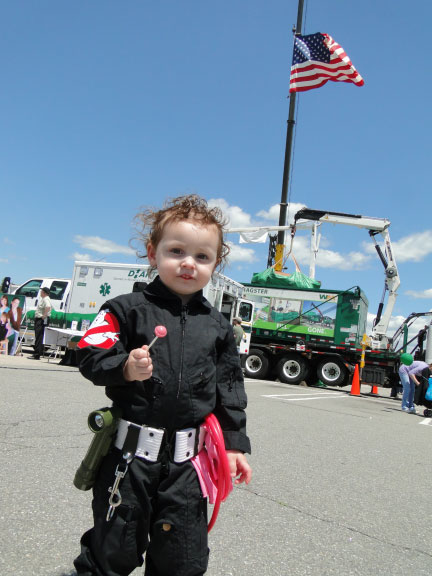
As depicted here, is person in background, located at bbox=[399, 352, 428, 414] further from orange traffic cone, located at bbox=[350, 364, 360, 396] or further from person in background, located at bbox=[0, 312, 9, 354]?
person in background, located at bbox=[0, 312, 9, 354]

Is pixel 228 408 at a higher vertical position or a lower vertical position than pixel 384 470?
higher

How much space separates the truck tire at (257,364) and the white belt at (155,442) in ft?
52.4

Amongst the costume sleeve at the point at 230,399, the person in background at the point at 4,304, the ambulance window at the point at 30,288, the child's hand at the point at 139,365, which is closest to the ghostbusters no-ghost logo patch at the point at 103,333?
the child's hand at the point at 139,365

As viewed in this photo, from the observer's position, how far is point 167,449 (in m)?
1.75

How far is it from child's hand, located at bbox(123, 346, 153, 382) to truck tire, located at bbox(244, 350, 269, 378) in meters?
16.2

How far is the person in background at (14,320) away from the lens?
12922 millimetres

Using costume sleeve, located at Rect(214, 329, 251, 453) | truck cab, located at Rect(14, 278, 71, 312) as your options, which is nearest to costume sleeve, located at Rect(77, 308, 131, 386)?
costume sleeve, located at Rect(214, 329, 251, 453)

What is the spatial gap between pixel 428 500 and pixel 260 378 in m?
13.7

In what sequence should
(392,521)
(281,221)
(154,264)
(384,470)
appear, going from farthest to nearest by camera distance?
(281,221)
(384,470)
(392,521)
(154,264)

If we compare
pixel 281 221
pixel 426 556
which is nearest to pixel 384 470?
pixel 426 556

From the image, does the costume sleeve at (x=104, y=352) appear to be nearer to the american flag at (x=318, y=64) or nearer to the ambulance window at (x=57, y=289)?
the ambulance window at (x=57, y=289)

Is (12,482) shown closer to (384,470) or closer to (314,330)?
(384,470)

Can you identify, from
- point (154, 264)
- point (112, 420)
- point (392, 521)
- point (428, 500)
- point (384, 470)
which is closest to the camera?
point (112, 420)

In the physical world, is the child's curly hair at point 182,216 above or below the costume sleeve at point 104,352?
above
